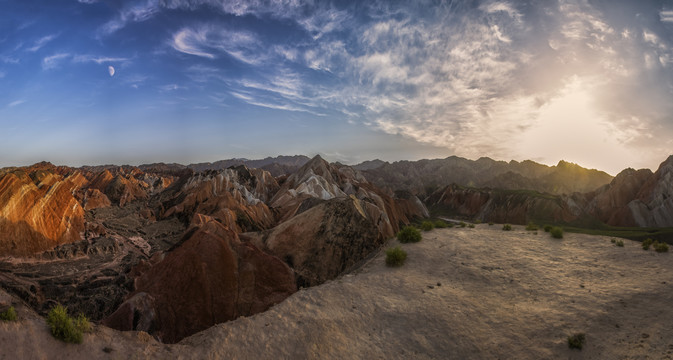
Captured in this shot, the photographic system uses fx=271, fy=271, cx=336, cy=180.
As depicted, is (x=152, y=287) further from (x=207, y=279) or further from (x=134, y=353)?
(x=134, y=353)

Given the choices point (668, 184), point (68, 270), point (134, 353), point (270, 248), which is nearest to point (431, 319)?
point (134, 353)

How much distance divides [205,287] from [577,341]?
1161cm

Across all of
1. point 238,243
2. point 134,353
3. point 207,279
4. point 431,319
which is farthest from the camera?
point 238,243

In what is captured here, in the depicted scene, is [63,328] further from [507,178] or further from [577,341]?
[507,178]

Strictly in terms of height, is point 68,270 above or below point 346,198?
below

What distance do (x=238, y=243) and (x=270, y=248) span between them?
2.44 metres

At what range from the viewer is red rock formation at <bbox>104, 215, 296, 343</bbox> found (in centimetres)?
979

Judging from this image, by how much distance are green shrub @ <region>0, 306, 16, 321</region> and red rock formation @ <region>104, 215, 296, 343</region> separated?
5002 mm

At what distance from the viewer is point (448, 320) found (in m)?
7.72

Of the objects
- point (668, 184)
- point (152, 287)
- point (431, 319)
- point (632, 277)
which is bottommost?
point (152, 287)

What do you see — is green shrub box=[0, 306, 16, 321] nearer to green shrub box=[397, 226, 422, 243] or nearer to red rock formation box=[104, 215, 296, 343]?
red rock formation box=[104, 215, 296, 343]

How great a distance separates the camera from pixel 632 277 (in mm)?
9875

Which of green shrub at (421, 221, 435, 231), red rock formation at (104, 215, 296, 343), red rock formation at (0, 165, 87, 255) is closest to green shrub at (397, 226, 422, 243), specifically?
green shrub at (421, 221, 435, 231)

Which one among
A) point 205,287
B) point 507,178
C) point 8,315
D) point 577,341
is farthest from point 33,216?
point 507,178
